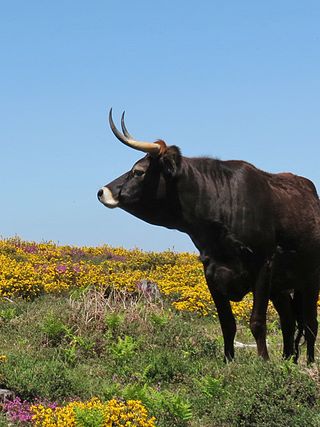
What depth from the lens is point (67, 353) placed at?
9641 mm

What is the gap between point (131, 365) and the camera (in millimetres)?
9078

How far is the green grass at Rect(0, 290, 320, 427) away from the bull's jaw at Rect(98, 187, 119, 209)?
6.24 feet

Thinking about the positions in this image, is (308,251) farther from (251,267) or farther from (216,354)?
(216,354)

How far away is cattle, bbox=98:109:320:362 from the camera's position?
26.7 feet

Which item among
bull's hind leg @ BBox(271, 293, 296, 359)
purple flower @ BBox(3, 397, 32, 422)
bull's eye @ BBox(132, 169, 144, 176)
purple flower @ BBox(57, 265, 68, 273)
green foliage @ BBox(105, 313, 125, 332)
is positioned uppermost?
bull's eye @ BBox(132, 169, 144, 176)

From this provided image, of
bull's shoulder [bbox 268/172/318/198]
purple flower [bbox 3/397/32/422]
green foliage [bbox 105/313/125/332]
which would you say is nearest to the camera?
purple flower [bbox 3/397/32/422]

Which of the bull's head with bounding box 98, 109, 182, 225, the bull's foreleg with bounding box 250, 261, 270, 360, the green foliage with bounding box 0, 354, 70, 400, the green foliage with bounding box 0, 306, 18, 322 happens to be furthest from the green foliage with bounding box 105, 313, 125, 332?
the bull's foreleg with bounding box 250, 261, 270, 360

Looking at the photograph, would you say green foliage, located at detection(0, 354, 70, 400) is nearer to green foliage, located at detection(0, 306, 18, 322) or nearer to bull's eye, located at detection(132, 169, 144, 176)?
bull's eye, located at detection(132, 169, 144, 176)

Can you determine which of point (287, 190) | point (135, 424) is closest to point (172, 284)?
point (287, 190)

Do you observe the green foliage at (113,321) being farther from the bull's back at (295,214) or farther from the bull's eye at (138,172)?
the bull's back at (295,214)

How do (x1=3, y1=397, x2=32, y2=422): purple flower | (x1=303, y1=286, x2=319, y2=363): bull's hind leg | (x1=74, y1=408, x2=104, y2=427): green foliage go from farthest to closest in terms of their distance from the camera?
(x1=303, y1=286, x2=319, y2=363): bull's hind leg < (x1=3, y1=397, x2=32, y2=422): purple flower < (x1=74, y1=408, x2=104, y2=427): green foliage

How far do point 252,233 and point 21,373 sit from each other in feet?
9.61

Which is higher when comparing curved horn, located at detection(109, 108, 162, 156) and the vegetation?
curved horn, located at detection(109, 108, 162, 156)

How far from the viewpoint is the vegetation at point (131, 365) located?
667 centimetres
